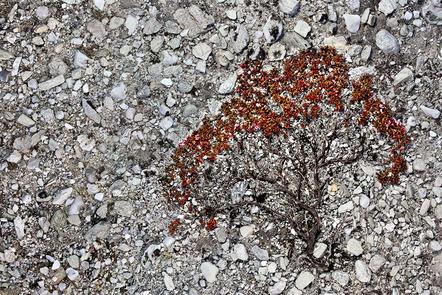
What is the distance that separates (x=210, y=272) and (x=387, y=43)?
15.4 feet

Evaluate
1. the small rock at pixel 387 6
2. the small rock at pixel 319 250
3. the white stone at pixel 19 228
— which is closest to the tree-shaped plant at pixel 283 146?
the small rock at pixel 319 250

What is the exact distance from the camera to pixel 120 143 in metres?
10.5

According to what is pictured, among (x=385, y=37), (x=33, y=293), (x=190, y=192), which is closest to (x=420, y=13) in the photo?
(x=385, y=37)

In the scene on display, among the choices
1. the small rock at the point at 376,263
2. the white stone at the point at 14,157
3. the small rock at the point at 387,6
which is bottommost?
the small rock at the point at 376,263

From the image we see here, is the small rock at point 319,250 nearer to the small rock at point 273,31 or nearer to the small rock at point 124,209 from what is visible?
the small rock at point 124,209

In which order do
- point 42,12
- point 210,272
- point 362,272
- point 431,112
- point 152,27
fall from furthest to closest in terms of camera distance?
A: point 42,12
point 152,27
point 431,112
point 210,272
point 362,272

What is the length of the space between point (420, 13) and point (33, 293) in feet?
25.5

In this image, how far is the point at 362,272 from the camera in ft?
32.4

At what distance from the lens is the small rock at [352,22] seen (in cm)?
1054

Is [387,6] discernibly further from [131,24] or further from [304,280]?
[304,280]

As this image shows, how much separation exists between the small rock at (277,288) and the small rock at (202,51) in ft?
12.6

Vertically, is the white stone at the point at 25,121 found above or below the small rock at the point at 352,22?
below

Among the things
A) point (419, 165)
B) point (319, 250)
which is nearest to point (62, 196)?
point (319, 250)

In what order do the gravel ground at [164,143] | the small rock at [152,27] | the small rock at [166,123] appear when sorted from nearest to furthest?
the gravel ground at [164,143] < the small rock at [166,123] < the small rock at [152,27]
